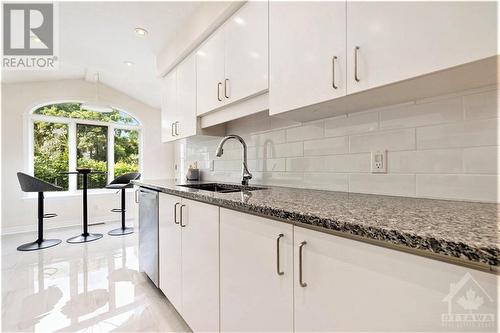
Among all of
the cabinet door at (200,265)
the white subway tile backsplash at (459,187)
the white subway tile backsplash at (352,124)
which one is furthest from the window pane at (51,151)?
the white subway tile backsplash at (459,187)

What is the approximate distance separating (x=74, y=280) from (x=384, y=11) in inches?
123

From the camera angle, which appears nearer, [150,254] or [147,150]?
[150,254]

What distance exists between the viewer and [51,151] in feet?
14.1

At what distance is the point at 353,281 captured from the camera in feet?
2.17

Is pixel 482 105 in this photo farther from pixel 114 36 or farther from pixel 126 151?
pixel 126 151

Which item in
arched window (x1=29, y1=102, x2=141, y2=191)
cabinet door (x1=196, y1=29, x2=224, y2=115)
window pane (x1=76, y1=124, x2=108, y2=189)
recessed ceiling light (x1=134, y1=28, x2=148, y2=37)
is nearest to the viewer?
cabinet door (x1=196, y1=29, x2=224, y2=115)

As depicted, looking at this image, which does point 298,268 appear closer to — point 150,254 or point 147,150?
point 150,254

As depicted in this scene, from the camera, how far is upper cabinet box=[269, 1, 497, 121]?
731 mm

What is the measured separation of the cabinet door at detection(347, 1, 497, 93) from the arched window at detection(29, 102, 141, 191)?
5.03 metres

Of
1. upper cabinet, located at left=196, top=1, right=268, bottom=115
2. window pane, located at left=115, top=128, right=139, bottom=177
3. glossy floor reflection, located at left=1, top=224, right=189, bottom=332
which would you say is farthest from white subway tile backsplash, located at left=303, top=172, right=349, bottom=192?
window pane, located at left=115, top=128, right=139, bottom=177

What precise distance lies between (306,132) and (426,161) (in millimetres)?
681

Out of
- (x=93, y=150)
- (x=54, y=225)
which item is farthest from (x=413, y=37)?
(x=54, y=225)

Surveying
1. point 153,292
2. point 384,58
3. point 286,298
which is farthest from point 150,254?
point 384,58

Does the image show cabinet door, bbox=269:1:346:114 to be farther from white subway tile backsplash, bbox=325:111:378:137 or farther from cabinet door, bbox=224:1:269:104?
white subway tile backsplash, bbox=325:111:378:137
